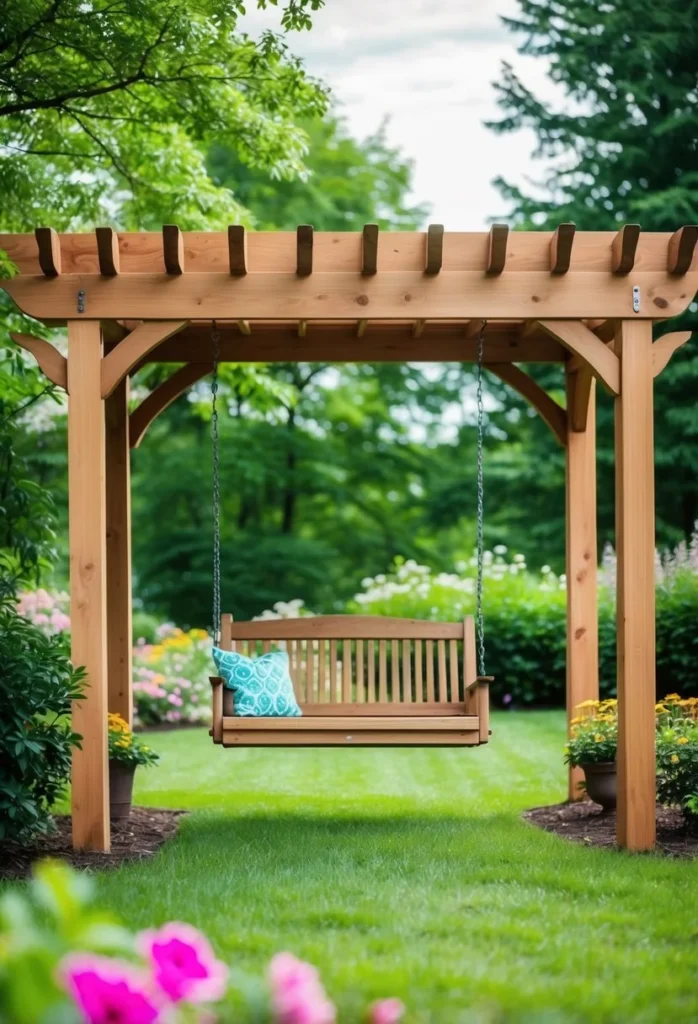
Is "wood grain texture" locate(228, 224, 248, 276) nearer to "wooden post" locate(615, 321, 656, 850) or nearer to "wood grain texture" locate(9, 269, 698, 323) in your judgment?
"wood grain texture" locate(9, 269, 698, 323)

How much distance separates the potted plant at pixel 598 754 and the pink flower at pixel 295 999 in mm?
4233

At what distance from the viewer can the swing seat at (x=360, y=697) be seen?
5441 mm

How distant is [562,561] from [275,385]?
23.8 ft

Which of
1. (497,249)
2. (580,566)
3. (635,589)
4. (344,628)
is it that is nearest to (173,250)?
(497,249)

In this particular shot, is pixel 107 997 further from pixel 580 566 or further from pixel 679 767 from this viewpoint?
pixel 580 566

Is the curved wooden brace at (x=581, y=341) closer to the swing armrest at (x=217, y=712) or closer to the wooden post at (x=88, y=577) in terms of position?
the wooden post at (x=88, y=577)

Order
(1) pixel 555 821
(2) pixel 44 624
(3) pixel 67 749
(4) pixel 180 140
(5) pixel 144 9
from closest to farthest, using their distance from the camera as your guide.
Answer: (3) pixel 67 749, (5) pixel 144 9, (1) pixel 555 821, (4) pixel 180 140, (2) pixel 44 624

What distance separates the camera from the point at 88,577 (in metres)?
5.24

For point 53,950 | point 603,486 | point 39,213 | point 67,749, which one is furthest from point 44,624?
point 53,950

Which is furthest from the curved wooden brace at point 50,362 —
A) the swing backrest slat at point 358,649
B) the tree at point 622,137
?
the tree at point 622,137

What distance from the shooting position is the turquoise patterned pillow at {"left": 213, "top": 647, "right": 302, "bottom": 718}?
19.7 ft

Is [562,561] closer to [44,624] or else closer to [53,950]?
[44,624]

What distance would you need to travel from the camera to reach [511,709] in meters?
11.6

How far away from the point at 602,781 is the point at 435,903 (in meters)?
2.46
